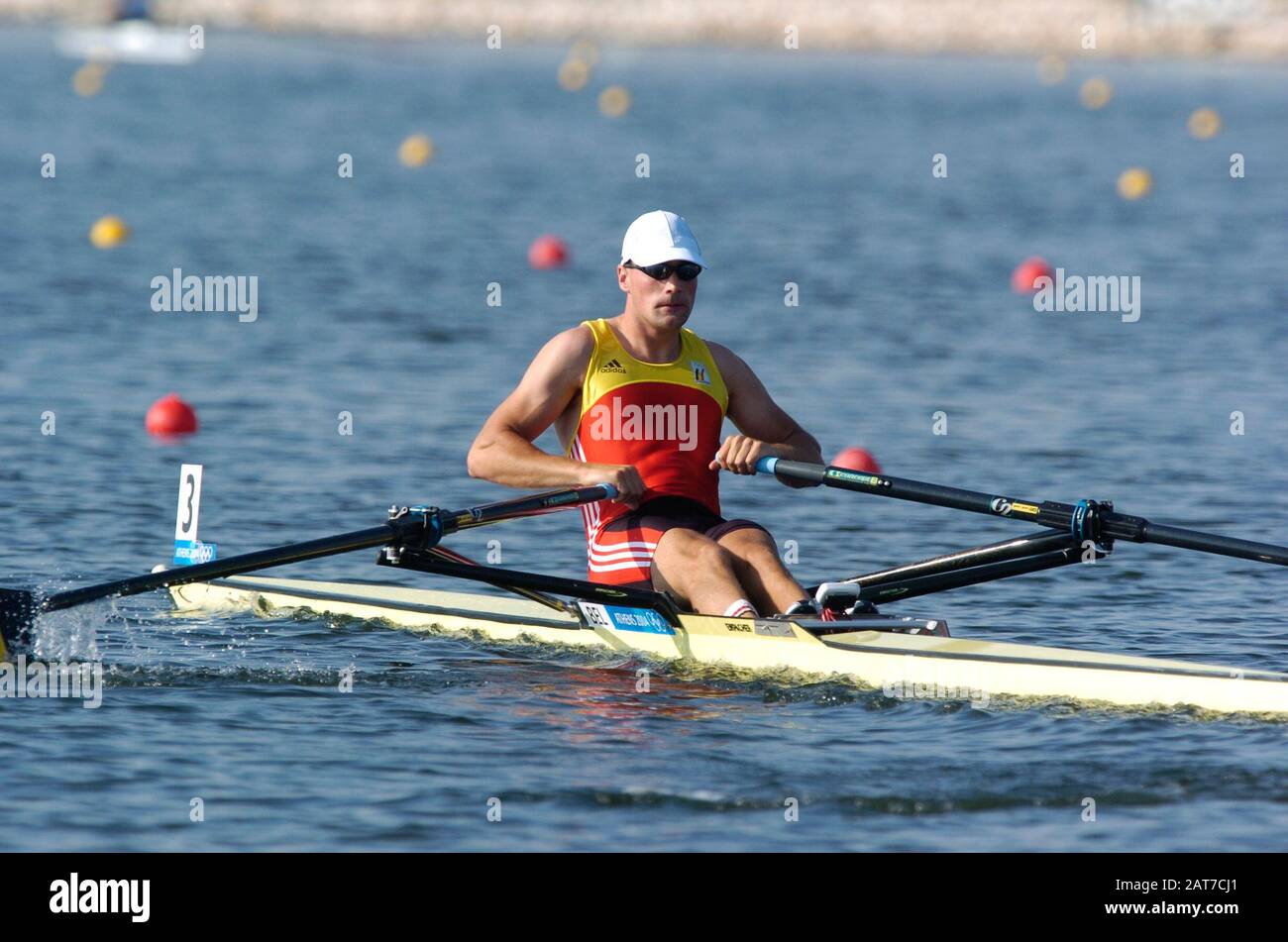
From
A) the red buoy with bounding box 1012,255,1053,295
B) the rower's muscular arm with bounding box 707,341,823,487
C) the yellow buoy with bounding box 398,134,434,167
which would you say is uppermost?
the yellow buoy with bounding box 398,134,434,167

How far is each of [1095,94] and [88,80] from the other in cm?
2590

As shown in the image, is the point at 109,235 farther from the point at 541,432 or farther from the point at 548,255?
the point at 541,432

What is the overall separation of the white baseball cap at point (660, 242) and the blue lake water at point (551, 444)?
66.3 inches

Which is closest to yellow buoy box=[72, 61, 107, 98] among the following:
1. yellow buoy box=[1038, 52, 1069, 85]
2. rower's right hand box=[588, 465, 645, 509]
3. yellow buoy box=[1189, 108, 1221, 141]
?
yellow buoy box=[1189, 108, 1221, 141]

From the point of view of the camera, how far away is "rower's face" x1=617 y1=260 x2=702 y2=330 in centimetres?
809

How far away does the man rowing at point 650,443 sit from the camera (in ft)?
26.2

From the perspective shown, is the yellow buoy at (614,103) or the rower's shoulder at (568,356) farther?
the yellow buoy at (614,103)

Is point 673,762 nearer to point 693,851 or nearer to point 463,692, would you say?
point 693,851

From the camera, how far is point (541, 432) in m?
8.09

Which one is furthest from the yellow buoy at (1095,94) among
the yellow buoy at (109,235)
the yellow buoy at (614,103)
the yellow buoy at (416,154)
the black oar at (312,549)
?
the black oar at (312,549)

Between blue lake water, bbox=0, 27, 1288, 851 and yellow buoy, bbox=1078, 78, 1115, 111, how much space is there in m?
12.3

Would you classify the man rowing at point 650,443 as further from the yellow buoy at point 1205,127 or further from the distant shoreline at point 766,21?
the distant shoreline at point 766,21

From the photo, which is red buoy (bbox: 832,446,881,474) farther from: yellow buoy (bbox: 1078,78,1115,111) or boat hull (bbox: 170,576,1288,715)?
yellow buoy (bbox: 1078,78,1115,111)

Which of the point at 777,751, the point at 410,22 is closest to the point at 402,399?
the point at 777,751
